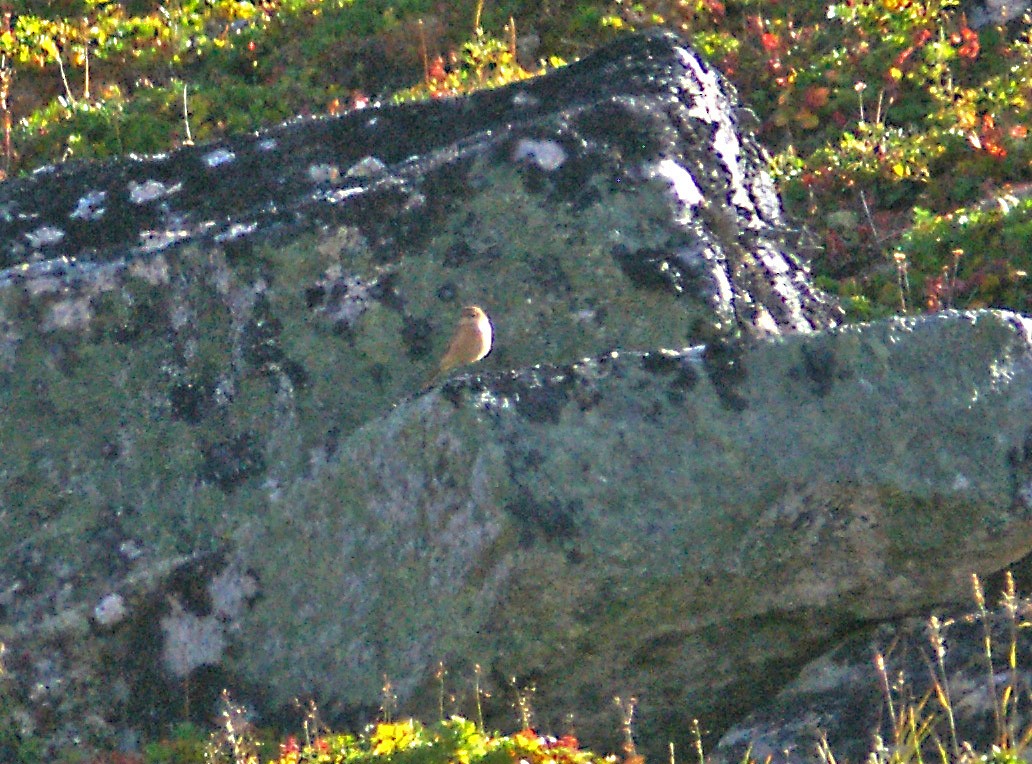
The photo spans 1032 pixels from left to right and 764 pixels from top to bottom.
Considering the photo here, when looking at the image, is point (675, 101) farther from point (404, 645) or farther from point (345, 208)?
point (404, 645)

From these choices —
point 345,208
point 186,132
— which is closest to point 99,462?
point 345,208

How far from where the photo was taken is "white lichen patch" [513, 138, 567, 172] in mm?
7059

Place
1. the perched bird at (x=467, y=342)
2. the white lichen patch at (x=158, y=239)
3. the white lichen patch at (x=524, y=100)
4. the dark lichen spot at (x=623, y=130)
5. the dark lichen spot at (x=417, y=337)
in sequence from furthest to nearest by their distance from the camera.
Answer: the white lichen patch at (x=524, y=100) < the dark lichen spot at (x=623, y=130) < the white lichen patch at (x=158, y=239) < the dark lichen spot at (x=417, y=337) < the perched bird at (x=467, y=342)

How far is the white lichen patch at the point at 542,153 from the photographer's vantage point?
23.2ft

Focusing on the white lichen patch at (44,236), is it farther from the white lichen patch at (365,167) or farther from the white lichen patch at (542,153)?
the white lichen patch at (542,153)

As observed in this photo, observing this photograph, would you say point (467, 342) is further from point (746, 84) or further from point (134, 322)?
point (746, 84)

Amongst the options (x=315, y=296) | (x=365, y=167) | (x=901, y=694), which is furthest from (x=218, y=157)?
(x=901, y=694)

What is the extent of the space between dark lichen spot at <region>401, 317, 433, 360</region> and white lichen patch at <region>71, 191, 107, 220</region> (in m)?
2.13

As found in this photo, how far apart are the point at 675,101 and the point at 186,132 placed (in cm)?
583

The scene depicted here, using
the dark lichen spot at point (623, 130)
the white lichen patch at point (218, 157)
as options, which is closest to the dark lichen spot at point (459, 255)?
the dark lichen spot at point (623, 130)

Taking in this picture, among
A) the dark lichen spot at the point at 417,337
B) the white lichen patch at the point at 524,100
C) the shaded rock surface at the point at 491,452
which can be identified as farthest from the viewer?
the white lichen patch at the point at 524,100

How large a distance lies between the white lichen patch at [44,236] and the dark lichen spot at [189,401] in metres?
1.57

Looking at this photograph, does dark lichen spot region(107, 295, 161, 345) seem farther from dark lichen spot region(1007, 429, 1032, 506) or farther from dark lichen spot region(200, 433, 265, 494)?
dark lichen spot region(1007, 429, 1032, 506)

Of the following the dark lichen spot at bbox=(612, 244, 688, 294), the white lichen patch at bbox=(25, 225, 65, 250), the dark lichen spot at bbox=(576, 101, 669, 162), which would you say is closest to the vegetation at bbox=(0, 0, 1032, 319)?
the dark lichen spot at bbox=(576, 101, 669, 162)
